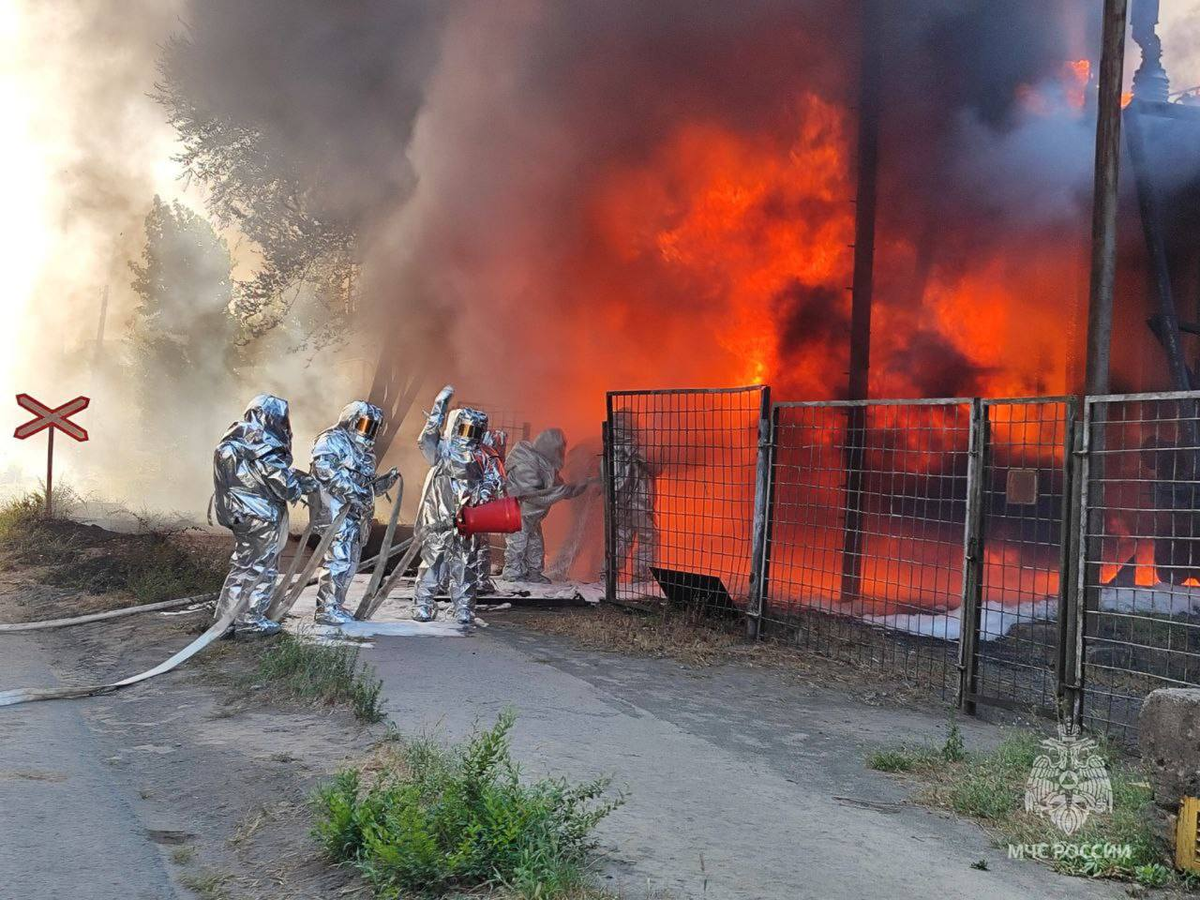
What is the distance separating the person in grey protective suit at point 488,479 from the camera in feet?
31.6

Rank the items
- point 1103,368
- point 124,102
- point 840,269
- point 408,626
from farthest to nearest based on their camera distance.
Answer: point 124,102 → point 840,269 → point 408,626 → point 1103,368

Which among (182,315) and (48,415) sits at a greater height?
(182,315)

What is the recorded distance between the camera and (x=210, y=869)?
12.2ft

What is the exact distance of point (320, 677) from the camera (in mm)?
6039

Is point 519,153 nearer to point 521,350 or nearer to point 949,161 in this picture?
point 521,350

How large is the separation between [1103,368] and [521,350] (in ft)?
39.3

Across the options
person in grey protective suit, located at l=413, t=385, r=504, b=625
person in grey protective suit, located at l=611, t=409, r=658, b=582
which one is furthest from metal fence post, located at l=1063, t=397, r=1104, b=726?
person in grey protective suit, located at l=611, t=409, r=658, b=582

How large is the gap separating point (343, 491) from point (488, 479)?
4.64 ft

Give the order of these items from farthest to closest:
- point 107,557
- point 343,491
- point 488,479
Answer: point 107,557, point 488,479, point 343,491

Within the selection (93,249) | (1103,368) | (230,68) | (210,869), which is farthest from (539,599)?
(93,249)

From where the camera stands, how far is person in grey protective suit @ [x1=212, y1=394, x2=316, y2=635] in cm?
770

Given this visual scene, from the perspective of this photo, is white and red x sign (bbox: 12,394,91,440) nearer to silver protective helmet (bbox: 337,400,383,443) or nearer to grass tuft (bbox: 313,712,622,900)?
silver protective helmet (bbox: 337,400,383,443)

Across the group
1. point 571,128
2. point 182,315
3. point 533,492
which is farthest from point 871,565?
point 182,315

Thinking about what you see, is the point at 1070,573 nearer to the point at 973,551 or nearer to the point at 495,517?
the point at 973,551
